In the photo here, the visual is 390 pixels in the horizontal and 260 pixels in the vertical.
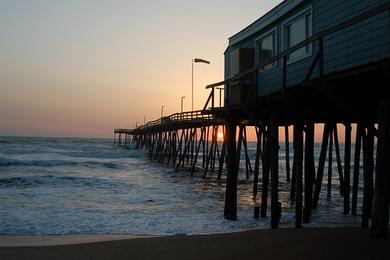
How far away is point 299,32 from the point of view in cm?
1066

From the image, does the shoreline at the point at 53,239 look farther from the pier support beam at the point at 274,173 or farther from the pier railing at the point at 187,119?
the pier railing at the point at 187,119

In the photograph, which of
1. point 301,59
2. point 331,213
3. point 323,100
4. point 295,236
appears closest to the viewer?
point 295,236

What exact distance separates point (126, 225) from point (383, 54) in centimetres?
789

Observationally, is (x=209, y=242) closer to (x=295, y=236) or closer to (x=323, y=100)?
(x=295, y=236)

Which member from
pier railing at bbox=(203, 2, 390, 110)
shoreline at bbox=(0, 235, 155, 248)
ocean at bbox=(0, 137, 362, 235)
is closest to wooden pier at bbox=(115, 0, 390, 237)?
pier railing at bbox=(203, 2, 390, 110)

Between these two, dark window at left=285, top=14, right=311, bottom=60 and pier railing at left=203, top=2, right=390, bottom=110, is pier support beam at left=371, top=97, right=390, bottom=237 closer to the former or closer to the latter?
pier railing at left=203, top=2, right=390, bottom=110

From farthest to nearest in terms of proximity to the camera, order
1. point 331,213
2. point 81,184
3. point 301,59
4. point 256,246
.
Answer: point 81,184 < point 331,213 < point 301,59 < point 256,246

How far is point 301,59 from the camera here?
10.2 meters

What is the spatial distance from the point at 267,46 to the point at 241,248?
20.0 ft

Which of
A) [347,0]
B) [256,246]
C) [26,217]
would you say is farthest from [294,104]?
[26,217]

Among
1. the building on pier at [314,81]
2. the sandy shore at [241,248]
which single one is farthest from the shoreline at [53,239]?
the building on pier at [314,81]

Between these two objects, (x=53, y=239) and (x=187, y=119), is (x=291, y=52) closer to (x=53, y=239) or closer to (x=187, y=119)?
(x=53, y=239)

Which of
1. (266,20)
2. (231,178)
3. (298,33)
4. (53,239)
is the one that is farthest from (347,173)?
(53,239)

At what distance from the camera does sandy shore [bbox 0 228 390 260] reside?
7301 millimetres
